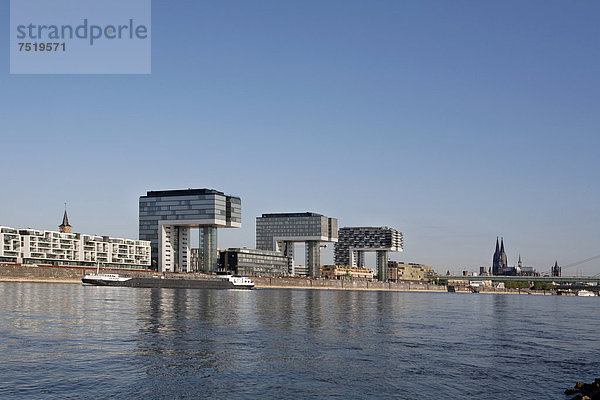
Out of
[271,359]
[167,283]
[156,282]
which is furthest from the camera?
[167,283]

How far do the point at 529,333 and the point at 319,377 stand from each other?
129 ft

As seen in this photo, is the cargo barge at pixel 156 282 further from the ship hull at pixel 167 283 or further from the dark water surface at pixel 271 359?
the dark water surface at pixel 271 359

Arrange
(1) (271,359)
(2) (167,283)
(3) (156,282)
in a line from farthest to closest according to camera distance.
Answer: (2) (167,283)
(3) (156,282)
(1) (271,359)

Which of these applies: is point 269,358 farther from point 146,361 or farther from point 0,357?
point 0,357

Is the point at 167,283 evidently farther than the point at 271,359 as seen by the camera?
Yes

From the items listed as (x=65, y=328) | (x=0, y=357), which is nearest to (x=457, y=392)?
(x=0, y=357)

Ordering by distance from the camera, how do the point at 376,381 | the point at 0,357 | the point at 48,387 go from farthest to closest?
the point at 0,357 → the point at 376,381 → the point at 48,387

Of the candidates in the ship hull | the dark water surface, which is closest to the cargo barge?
the ship hull

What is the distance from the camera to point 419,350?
1882 inches

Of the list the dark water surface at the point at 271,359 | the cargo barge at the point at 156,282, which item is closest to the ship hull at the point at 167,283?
the cargo barge at the point at 156,282

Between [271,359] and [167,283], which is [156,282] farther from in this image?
[271,359]

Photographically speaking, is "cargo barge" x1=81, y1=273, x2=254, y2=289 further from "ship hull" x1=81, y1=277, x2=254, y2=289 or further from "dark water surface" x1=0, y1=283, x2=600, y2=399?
"dark water surface" x1=0, y1=283, x2=600, y2=399

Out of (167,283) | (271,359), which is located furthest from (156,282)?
(271,359)

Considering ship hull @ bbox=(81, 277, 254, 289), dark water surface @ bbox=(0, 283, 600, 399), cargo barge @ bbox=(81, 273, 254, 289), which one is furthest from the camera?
ship hull @ bbox=(81, 277, 254, 289)
